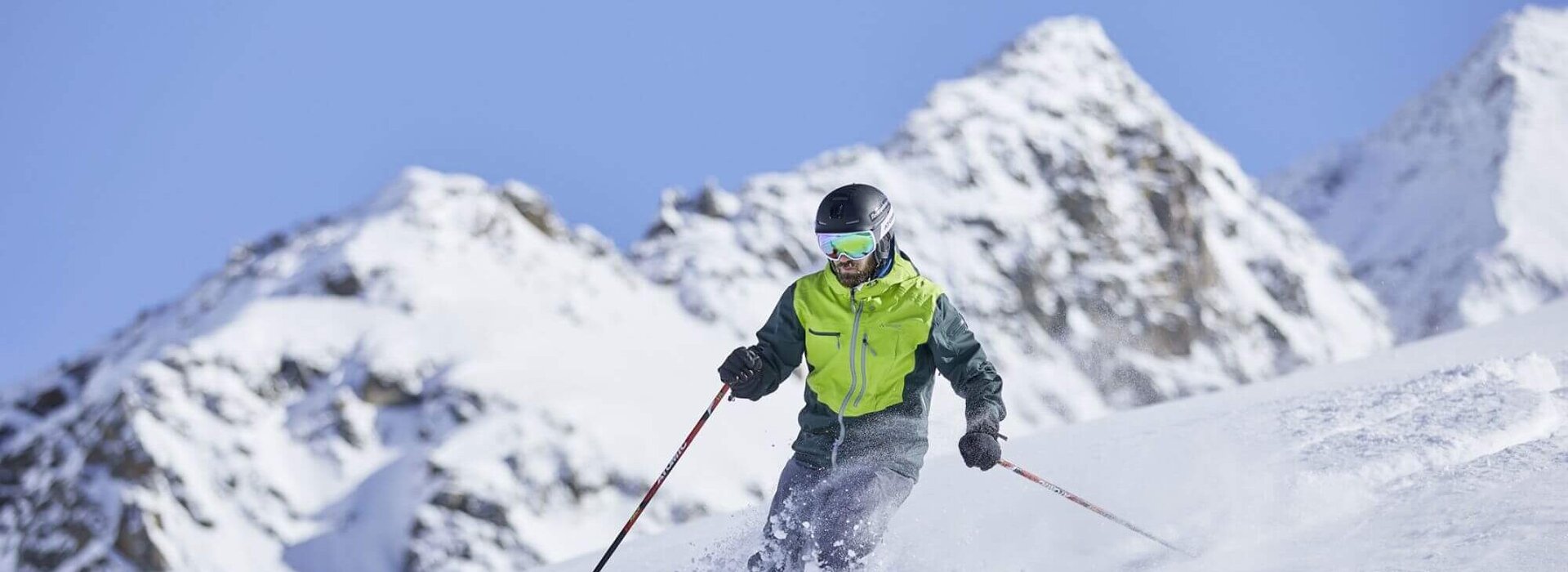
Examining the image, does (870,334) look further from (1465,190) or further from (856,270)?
(1465,190)

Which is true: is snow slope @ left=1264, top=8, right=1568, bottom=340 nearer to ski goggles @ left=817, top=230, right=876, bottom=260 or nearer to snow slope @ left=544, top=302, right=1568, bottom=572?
snow slope @ left=544, top=302, right=1568, bottom=572

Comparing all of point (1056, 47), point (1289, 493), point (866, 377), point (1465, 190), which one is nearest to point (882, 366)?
point (866, 377)

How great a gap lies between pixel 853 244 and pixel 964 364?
0.71 m

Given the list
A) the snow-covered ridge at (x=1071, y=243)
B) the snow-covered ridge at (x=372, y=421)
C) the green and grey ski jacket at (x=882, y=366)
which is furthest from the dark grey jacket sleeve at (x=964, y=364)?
the snow-covered ridge at (x=1071, y=243)

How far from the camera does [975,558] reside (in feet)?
18.5

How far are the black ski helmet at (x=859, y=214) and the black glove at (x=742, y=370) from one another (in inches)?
24.9

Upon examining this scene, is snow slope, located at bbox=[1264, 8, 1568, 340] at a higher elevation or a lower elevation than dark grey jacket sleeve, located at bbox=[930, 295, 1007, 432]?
higher

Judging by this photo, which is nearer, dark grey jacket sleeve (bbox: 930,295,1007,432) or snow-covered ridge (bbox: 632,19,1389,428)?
dark grey jacket sleeve (bbox: 930,295,1007,432)

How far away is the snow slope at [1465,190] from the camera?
417 feet

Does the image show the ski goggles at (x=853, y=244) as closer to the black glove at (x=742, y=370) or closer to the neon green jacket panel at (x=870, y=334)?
the neon green jacket panel at (x=870, y=334)

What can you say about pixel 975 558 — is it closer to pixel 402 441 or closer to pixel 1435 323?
pixel 402 441

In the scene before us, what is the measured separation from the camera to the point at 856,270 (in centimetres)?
561

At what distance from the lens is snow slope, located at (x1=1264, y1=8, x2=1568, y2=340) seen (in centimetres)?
12719

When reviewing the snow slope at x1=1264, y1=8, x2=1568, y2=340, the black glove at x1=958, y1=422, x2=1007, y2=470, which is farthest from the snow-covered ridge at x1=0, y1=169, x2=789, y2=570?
the snow slope at x1=1264, y1=8, x2=1568, y2=340
